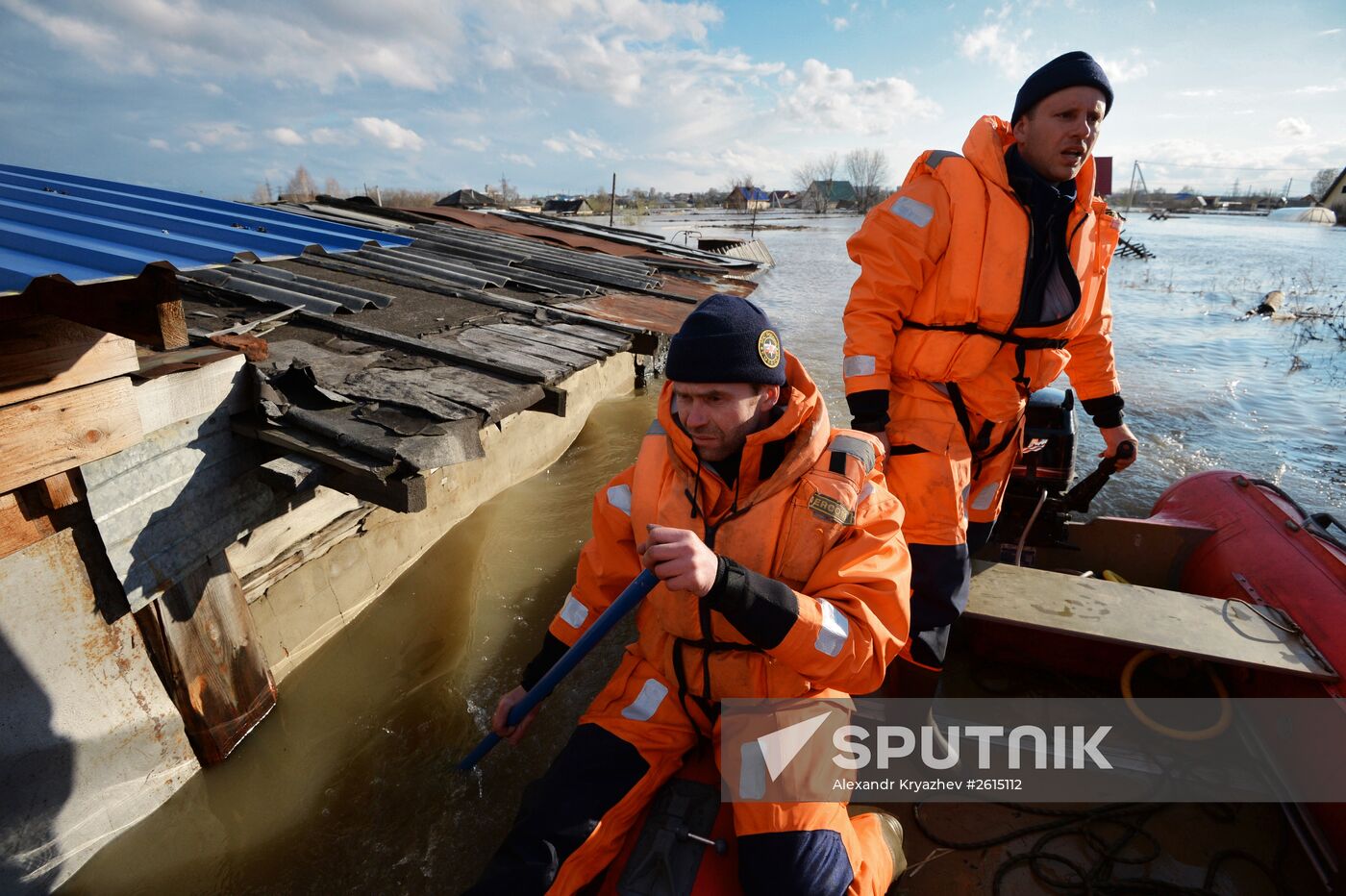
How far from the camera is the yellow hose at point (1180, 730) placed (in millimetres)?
3271

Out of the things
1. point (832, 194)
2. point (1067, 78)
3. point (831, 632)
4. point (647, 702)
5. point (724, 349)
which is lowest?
point (647, 702)

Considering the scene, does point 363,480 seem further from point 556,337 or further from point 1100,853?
point 1100,853

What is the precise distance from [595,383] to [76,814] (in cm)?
693

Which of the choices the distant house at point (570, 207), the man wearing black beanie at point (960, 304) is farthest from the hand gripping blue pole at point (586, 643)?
the distant house at point (570, 207)

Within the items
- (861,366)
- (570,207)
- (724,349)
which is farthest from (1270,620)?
(570,207)

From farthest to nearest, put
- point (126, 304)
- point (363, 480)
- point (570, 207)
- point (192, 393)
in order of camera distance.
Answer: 1. point (570, 207)
2. point (192, 393)
3. point (363, 480)
4. point (126, 304)

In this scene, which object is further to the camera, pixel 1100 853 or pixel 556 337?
pixel 556 337

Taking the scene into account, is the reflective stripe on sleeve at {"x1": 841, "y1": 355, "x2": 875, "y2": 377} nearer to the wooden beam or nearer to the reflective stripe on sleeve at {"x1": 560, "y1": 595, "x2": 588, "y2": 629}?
the reflective stripe on sleeve at {"x1": 560, "y1": 595, "x2": 588, "y2": 629}

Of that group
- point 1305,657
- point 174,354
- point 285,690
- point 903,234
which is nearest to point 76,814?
point 285,690

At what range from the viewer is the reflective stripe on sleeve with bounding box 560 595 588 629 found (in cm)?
240

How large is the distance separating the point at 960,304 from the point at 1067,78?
0.95 m

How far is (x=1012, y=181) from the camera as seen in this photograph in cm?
274

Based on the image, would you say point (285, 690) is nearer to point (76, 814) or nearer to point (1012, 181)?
point (76, 814)

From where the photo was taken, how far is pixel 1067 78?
2504 millimetres
